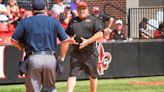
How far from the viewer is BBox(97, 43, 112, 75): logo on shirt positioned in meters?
14.8

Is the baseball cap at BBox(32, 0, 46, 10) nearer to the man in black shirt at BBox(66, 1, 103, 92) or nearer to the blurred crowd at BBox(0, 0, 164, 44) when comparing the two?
the man in black shirt at BBox(66, 1, 103, 92)

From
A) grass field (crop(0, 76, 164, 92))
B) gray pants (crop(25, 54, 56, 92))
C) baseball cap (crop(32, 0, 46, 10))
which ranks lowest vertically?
grass field (crop(0, 76, 164, 92))

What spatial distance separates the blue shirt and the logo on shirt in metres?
7.40

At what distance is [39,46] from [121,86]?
20.0 feet

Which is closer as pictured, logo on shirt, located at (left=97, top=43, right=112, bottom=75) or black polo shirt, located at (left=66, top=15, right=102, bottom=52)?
black polo shirt, located at (left=66, top=15, right=102, bottom=52)

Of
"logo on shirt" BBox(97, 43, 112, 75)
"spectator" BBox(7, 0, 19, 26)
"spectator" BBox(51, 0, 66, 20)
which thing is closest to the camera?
"logo on shirt" BBox(97, 43, 112, 75)

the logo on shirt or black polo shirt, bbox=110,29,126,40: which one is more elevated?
black polo shirt, bbox=110,29,126,40

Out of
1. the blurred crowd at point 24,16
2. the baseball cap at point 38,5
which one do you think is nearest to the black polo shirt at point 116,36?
the blurred crowd at point 24,16

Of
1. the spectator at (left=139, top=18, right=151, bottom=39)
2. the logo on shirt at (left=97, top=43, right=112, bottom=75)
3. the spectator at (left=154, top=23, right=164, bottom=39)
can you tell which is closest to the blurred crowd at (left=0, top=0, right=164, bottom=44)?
the logo on shirt at (left=97, top=43, right=112, bottom=75)

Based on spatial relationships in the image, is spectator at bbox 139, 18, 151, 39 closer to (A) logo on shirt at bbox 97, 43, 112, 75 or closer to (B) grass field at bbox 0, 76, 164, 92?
(B) grass field at bbox 0, 76, 164, 92

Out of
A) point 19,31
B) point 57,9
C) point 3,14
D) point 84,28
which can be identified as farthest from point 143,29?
point 19,31

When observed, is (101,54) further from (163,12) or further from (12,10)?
(163,12)

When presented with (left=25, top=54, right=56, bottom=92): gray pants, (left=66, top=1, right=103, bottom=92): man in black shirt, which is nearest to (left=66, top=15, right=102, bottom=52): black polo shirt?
(left=66, top=1, right=103, bottom=92): man in black shirt

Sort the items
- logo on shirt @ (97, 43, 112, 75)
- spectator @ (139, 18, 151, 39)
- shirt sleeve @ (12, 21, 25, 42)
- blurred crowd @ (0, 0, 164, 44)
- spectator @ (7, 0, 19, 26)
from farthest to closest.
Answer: spectator @ (139, 18, 151, 39)
spectator @ (7, 0, 19, 26)
blurred crowd @ (0, 0, 164, 44)
logo on shirt @ (97, 43, 112, 75)
shirt sleeve @ (12, 21, 25, 42)
